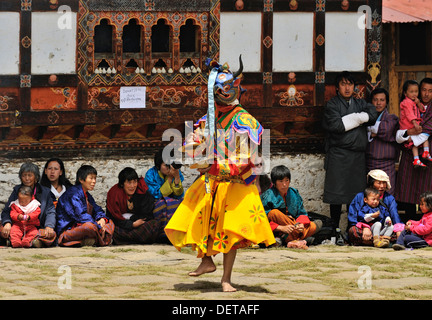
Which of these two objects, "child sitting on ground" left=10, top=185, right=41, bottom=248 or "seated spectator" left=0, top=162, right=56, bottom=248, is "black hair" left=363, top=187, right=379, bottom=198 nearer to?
"seated spectator" left=0, top=162, right=56, bottom=248

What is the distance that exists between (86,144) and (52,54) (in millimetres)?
1132

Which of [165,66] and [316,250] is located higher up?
[165,66]

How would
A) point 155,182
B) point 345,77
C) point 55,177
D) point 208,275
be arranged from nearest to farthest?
point 208,275 < point 55,177 < point 155,182 < point 345,77

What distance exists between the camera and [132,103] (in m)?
12.0

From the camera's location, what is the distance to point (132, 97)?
12016 millimetres

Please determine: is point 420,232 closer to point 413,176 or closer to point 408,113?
point 413,176

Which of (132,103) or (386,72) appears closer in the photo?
(132,103)

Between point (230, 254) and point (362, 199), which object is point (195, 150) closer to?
point (230, 254)

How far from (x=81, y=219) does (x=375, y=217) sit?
3.19 metres

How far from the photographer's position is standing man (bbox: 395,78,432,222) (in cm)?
1192

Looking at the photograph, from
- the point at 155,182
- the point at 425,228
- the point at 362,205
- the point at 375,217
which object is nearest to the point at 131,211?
the point at 155,182

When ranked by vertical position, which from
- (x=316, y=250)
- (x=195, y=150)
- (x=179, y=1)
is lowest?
(x=316, y=250)

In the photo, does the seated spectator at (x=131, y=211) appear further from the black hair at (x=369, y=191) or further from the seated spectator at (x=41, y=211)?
the black hair at (x=369, y=191)

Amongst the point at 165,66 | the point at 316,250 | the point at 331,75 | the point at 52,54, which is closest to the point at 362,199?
the point at 316,250
